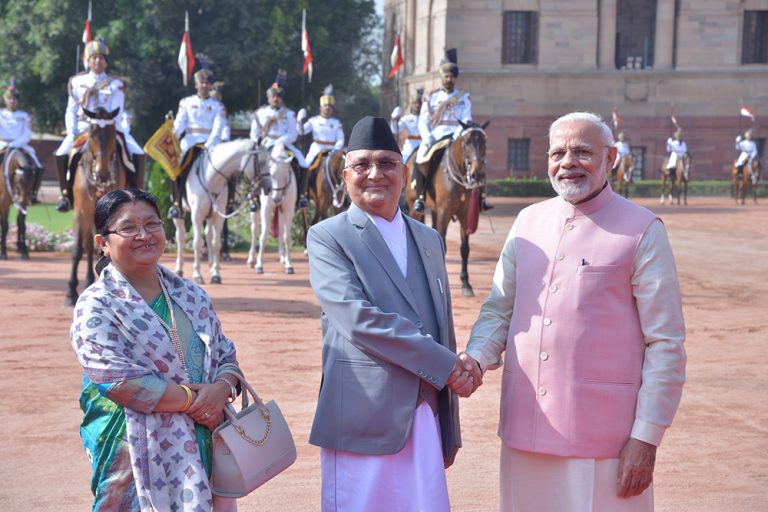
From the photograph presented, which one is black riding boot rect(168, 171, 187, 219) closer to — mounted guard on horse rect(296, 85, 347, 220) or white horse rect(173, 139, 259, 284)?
white horse rect(173, 139, 259, 284)

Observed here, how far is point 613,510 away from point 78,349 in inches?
82.6

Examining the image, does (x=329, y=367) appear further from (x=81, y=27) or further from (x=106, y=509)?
(x=81, y=27)

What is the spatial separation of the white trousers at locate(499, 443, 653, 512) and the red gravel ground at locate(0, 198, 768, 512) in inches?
67.7

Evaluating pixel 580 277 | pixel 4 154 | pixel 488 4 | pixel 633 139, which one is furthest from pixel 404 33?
pixel 580 277

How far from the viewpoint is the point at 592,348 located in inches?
153

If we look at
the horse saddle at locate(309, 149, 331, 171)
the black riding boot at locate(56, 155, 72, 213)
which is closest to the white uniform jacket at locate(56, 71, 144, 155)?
the black riding boot at locate(56, 155, 72, 213)

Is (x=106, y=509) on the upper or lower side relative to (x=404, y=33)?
lower

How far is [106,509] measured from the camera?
3.71m

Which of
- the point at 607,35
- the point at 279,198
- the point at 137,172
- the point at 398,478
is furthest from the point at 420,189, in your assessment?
the point at 607,35

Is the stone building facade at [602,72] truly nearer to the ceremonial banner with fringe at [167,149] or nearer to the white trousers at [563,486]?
the ceremonial banner with fringe at [167,149]

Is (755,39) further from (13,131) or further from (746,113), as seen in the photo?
(13,131)

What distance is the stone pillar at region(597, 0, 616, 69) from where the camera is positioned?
44750 millimetres

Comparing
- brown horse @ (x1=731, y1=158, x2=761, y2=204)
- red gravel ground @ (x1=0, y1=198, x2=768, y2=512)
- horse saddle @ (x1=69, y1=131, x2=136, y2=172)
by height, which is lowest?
red gravel ground @ (x1=0, y1=198, x2=768, y2=512)

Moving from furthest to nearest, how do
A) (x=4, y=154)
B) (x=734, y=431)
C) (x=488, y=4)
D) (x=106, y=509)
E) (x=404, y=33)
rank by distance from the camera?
(x=404, y=33)
(x=488, y=4)
(x=4, y=154)
(x=734, y=431)
(x=106, y=509)
